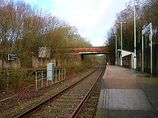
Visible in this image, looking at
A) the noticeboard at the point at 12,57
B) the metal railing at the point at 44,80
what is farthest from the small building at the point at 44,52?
the metal railing at the point at 44,80

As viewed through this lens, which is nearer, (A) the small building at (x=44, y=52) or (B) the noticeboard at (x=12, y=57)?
(B) the noticeboard at (x=12, y=57)

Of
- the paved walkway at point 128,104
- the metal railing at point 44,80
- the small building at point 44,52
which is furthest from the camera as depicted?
the small building at point 44,52

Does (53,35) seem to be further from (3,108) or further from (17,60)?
(3,108)

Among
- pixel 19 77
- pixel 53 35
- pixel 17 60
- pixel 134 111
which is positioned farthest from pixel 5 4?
pixel 134 111

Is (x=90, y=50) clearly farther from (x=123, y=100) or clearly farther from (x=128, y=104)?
(x=128, y=104)

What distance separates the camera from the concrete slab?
558 cm

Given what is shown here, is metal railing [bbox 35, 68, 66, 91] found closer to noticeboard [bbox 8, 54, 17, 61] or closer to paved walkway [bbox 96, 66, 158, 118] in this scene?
noticeboard [bbox 8, 54, 17, 61]

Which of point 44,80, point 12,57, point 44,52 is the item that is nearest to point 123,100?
point 44,80

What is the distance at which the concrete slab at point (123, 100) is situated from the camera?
5.58m

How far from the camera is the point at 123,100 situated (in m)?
6.40

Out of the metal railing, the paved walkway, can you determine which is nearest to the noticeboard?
the metal railing

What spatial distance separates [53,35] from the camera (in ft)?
74.9

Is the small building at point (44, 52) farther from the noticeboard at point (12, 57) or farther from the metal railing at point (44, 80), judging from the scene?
the metal railing at point (44, 80)

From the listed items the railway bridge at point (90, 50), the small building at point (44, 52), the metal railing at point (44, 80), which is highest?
the railway bridge at point (90, 50)
